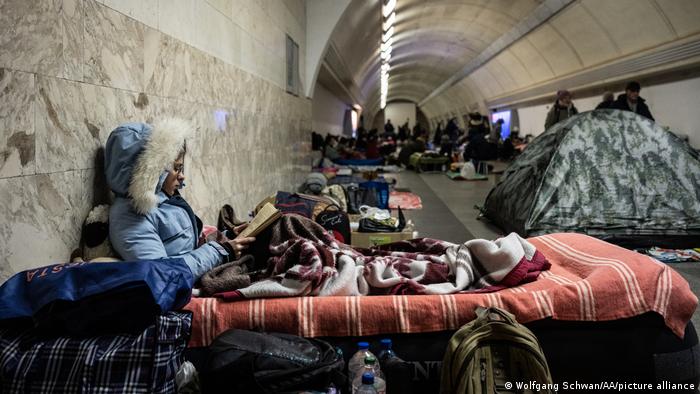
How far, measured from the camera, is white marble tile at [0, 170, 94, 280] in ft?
7.52

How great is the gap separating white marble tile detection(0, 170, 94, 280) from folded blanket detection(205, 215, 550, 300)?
837mm

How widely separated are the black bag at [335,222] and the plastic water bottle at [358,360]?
258 centimetres

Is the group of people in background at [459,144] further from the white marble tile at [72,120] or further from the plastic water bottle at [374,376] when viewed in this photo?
the white marble tile at [72,120]

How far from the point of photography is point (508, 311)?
2.86 meters

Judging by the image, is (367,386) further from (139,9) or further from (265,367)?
(139,9)

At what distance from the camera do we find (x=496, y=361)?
251 centimetres

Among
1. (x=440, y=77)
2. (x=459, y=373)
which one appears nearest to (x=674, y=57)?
(x=459, y=373)

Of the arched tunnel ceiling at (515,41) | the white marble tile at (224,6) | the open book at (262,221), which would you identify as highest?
the arched tunnel ceiling at (515,41)

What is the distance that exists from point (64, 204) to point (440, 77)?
31.5 metres

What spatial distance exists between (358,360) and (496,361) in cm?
65

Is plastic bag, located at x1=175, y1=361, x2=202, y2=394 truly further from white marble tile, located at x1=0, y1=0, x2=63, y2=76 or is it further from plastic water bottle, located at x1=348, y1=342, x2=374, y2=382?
white marble tile, located at x1=0, y1=0, x2=63, y2=76

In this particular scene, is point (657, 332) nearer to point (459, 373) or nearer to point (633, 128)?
point (459, 373)

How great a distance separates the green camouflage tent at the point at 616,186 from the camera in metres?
6.65

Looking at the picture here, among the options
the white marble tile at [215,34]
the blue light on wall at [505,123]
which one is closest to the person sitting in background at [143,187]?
the white marble tile at [215,34]
